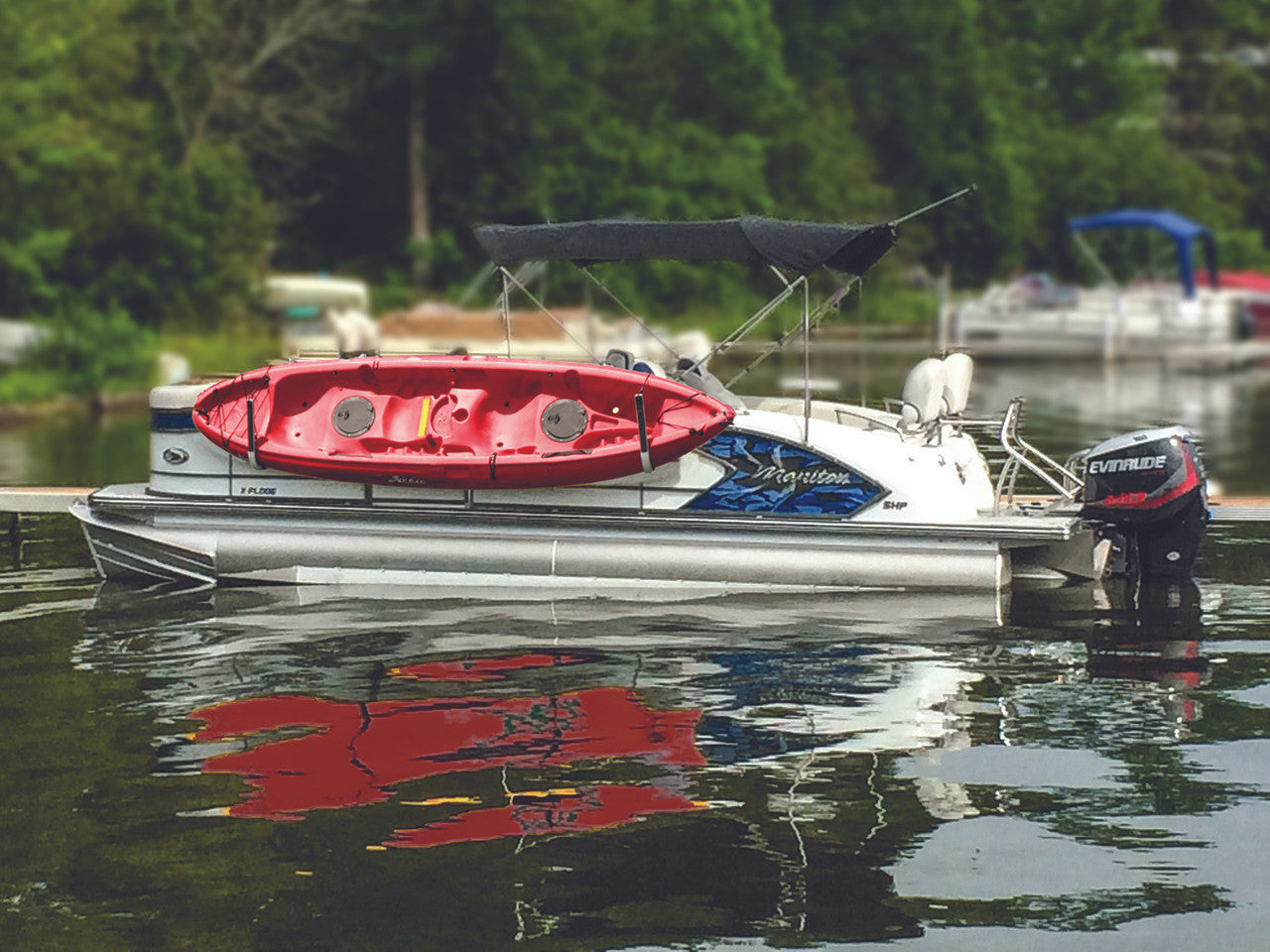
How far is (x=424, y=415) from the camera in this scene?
46.3 ft

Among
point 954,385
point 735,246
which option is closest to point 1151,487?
point 954,385

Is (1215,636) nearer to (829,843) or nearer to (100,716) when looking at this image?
(829,843)

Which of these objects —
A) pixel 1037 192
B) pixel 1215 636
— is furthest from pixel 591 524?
pixel 1037 192

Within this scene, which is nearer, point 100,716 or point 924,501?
point 100,716

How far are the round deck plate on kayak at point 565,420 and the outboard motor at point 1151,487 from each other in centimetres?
310

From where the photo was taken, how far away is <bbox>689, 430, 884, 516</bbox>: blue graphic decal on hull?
13695 mm

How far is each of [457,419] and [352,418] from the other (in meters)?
0.65

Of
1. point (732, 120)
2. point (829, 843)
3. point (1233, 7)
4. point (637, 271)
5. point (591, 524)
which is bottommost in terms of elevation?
point (829, 843)

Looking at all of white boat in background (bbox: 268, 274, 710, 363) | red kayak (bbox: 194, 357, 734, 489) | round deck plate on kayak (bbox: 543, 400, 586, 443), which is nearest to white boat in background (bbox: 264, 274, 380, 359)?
white boat in background (bbox: 268, 274, 710, 363)

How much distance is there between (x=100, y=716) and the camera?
11.2 metres

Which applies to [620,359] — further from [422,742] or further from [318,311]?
[318,311]

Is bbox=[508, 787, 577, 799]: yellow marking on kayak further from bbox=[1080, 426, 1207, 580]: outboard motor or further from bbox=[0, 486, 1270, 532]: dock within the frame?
bbox=[0, 486, 1270, 532]: dock

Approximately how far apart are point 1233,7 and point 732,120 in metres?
20.6

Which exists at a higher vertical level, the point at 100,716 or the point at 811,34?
the point at 811,34
